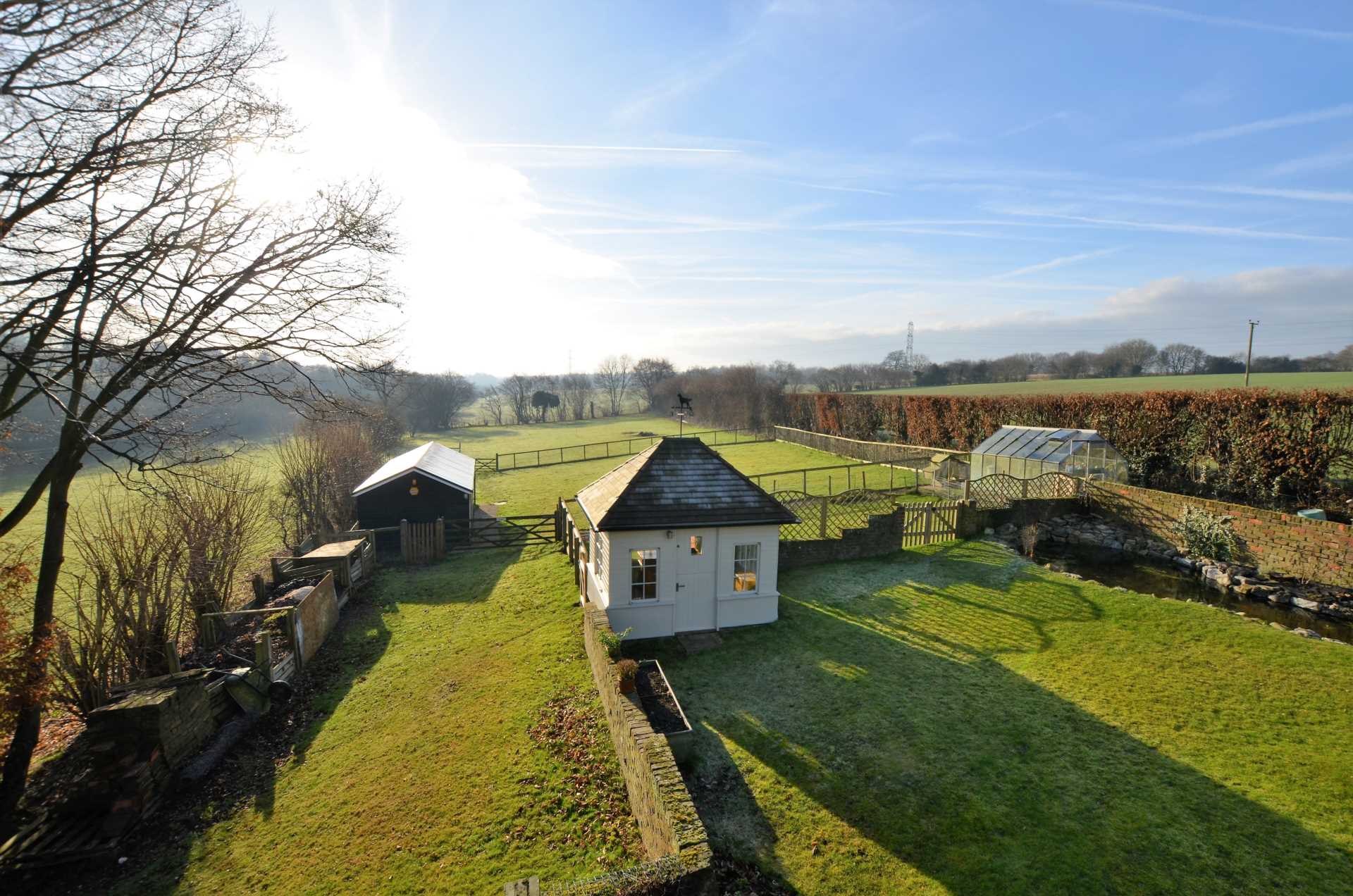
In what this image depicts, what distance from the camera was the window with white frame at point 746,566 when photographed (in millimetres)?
12672

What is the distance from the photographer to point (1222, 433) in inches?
835

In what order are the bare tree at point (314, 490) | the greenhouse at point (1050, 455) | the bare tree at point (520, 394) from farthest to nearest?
the bare tree at point (520, 394) < the greenhouse at point (1050, 455) < the bare tree at point (314, 490)

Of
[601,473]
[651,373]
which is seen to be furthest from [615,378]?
[601,473]

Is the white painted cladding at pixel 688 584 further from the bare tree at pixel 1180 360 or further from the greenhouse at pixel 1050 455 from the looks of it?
the bare tree at pixel 1180 360

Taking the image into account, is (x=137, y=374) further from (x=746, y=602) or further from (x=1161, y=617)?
(x=1161, y=617)

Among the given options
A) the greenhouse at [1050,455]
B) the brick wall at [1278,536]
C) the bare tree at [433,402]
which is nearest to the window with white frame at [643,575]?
Result: the brick wall at [1278,536]

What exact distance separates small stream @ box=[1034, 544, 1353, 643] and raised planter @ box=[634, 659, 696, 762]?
1352 centimetres

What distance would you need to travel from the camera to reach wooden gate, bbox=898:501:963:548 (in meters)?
18.5

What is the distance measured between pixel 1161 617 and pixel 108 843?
19.4m

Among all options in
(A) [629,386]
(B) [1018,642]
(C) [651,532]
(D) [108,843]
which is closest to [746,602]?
(C) [651,532]

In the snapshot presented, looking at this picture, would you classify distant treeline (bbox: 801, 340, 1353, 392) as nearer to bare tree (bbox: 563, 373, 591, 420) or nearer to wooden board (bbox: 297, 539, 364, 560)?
bare tree (bbox: 563, 373, 591, 420)

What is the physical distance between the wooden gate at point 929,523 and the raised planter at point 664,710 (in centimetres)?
1112

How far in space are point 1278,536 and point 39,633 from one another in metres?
27.1

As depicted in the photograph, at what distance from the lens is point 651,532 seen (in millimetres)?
11852
